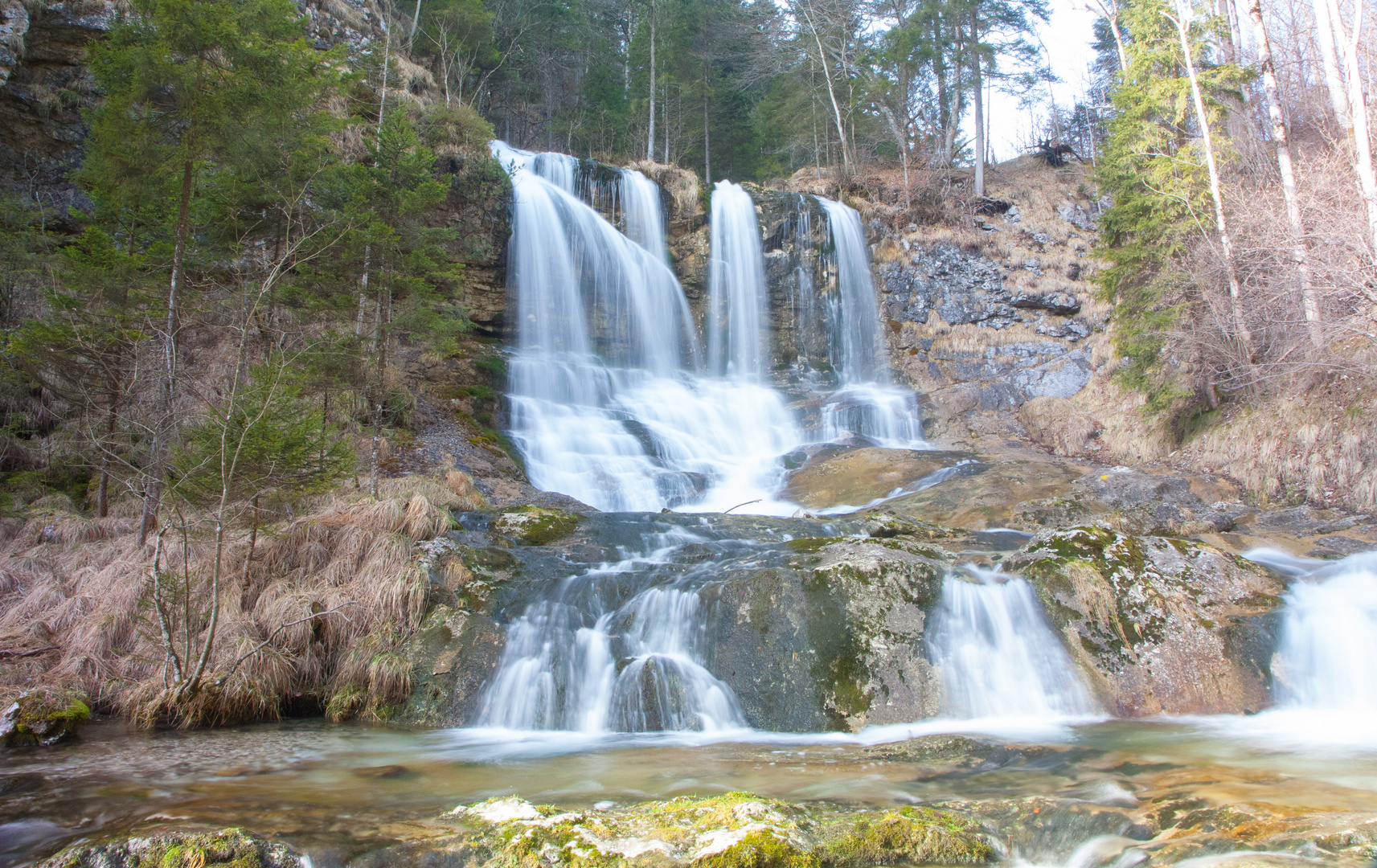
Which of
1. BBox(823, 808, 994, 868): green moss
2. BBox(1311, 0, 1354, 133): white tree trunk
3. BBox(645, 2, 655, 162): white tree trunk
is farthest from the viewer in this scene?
BBox(645, 2, 655, 162): white tree trunk

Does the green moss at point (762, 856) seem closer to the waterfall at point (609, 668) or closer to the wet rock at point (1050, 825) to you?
the wet rock at point (1050, 825)

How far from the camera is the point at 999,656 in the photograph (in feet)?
22.3

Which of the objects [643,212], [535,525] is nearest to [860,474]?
[535,525]

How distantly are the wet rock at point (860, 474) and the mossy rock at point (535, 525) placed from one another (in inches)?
211

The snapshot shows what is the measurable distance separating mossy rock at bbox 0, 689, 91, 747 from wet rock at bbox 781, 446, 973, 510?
10768mm

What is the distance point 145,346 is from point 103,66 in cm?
391

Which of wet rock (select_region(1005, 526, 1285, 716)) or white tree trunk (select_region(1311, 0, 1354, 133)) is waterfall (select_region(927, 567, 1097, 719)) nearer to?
wet rock (select_region(1005, 526, 1285, 716))

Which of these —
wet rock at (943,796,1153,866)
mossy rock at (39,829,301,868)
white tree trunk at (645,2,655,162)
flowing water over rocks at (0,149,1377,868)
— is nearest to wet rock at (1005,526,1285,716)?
flowing water over rocks at (0,149,1377,868)

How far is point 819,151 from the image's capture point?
33.0 metres

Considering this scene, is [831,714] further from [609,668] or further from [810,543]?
Result: [810,543]

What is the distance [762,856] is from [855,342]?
20699 mm

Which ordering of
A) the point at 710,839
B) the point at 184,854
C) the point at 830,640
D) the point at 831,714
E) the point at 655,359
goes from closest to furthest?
the point at 184,854 → the point at 710,839 → the point at 831,714 → the point at 830,640 → the point at 655,359

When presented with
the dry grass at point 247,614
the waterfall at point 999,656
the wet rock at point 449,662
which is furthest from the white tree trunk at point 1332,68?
the dry grass at point 247,614

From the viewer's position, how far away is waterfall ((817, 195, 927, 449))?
18641mm
